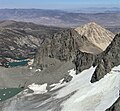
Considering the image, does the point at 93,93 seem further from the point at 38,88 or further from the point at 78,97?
the point at 38,88

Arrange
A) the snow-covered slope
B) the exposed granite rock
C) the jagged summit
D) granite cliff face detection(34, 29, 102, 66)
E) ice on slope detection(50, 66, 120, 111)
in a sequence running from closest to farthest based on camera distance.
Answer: ice on slope detection(50, 66, 120, 111)
the snow-covered slope
the exposed granite rock
granite cliff face detection(34, 29, 102, 66)
the jagged summit

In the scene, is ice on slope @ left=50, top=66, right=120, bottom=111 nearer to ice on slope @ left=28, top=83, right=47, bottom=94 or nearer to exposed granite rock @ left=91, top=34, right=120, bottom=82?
exposed granite rock @ left=91, top=34, right=120, bottom=82

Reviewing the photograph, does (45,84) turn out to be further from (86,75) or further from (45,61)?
(45,61)

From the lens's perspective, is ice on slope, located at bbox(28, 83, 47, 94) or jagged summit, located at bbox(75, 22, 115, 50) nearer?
ice on slope, located at bbox(28, 83, 47, 94)

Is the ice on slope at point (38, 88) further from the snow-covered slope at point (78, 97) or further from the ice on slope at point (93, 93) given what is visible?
the ice on slope at point (93, 93)

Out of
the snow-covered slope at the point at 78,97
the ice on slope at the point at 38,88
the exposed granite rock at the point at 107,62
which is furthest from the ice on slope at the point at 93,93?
the ice on slope at the point at 38,88

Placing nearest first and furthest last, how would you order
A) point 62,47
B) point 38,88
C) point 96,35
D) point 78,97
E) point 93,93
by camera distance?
point 93,93 → point 78,97 → point 38,88 → point 62,47 → point 96,35

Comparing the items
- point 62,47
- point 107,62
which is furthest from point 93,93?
point 62,47

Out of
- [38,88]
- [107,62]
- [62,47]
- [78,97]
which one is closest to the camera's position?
[78,97]

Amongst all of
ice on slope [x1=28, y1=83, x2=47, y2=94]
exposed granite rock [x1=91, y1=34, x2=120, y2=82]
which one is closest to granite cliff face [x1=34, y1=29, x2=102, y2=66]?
ice on slope [x1=28, y1=83, x2=47, y2=94]
